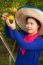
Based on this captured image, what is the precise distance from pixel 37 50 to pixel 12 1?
10.7 ft

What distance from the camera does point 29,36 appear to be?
4.05 meters

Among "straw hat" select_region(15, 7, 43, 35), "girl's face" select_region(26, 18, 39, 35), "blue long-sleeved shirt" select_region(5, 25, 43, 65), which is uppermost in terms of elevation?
"straw hat" select_region(15, 7, 43, 35)

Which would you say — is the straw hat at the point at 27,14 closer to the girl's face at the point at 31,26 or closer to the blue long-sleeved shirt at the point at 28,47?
the girl's face at the point at 31,26

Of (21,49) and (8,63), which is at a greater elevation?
(21,49)

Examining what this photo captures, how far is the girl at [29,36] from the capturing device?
156 inches

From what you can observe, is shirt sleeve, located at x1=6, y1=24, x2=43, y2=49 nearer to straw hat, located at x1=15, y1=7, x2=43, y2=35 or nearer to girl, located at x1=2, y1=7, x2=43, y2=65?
girl, located at x1=2, y1=7, x2=43, y2=65

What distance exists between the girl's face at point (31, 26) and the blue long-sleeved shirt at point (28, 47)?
0.10 meters

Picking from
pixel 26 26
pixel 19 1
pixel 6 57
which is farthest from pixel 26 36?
pixel 6 57

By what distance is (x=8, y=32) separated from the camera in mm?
4027

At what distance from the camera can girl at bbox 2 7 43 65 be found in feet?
13.0

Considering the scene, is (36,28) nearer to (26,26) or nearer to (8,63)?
(26,26)

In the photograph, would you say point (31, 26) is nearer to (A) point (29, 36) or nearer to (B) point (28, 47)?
(A) point (29, 36)

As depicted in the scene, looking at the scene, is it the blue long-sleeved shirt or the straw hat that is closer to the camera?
the blue long-sleeved shirt

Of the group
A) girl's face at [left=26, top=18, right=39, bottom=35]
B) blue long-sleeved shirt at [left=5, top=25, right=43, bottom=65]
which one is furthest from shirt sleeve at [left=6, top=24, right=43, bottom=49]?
girl's face at [left=26, top=18, right=39, bottom=35]
